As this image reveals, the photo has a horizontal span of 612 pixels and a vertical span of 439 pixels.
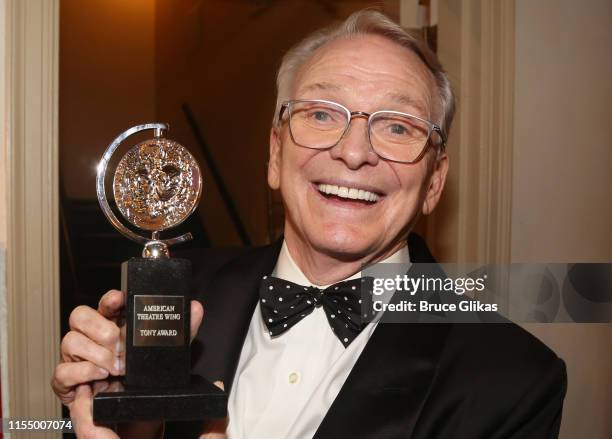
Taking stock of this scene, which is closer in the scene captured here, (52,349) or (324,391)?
(324,391)

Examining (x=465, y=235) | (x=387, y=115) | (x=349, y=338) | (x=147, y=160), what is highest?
(x=387, y=115)

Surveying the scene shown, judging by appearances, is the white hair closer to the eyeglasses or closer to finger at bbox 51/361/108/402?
the eyeglasses

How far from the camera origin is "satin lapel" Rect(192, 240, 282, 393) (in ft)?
5.03

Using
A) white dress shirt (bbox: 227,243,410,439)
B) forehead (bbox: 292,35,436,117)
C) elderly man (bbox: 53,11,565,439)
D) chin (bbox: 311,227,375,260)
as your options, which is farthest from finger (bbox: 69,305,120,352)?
forehead (bbox: 292,35,436,117)

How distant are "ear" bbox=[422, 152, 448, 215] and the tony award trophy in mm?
671

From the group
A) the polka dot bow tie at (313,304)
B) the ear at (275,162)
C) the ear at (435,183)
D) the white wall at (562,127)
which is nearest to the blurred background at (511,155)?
the white wall at (562,127)

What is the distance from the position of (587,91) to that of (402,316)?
3.66ft

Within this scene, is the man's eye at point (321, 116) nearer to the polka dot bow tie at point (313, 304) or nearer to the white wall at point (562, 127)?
the polka dot bow tie at point (313, 304)

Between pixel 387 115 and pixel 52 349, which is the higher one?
pixel 387 115

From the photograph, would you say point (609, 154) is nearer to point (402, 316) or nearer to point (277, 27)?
point (402, 316)

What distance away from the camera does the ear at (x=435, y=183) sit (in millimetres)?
1695

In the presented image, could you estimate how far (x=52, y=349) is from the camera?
1779 mm

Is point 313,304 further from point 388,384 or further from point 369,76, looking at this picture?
point 369,76

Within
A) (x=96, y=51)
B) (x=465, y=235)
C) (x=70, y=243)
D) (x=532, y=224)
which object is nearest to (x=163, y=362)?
(x=465, y=235)
